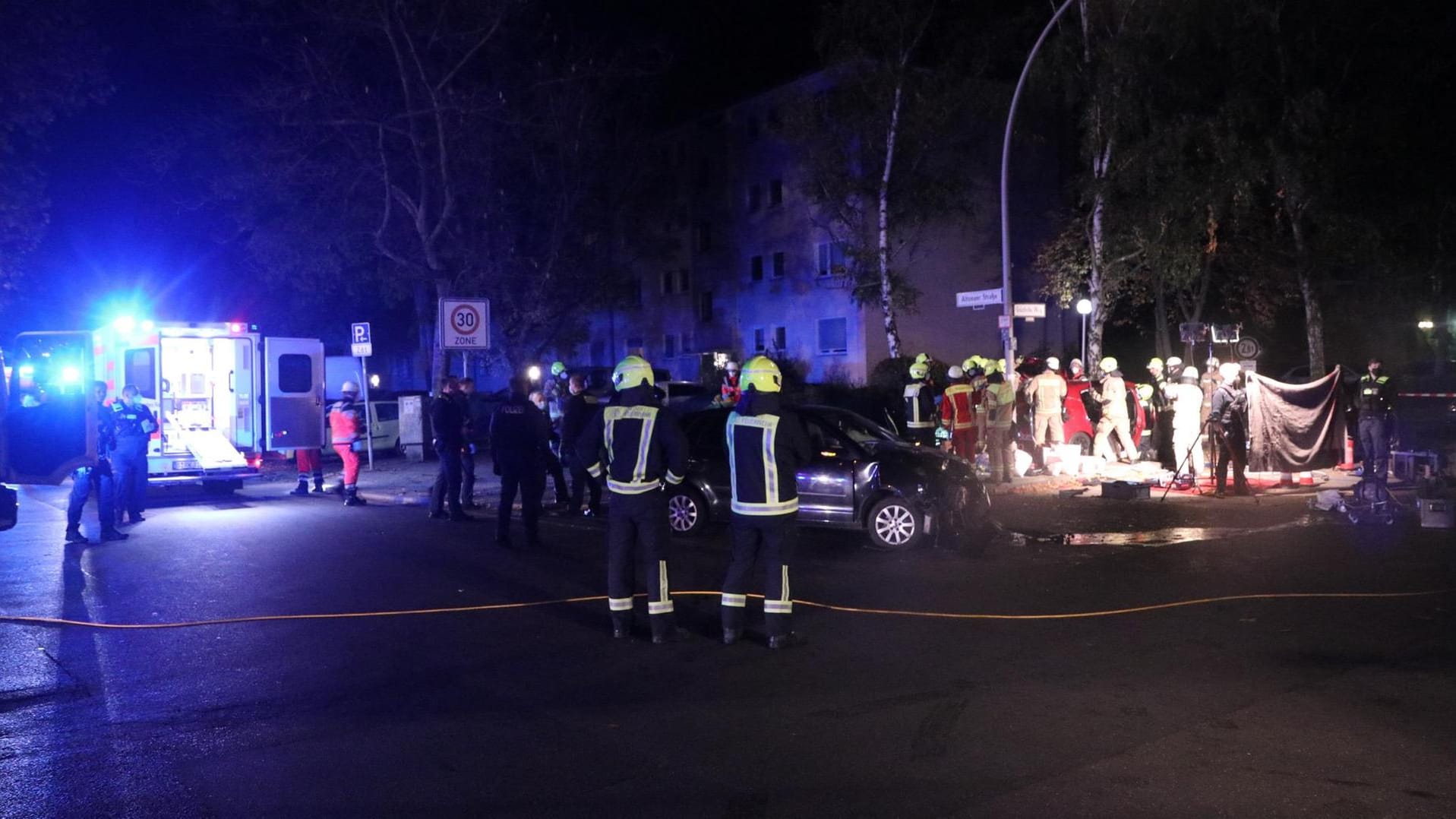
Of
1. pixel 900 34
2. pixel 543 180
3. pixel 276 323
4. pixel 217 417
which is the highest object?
pixel 900 34

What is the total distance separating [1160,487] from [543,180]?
20805mm

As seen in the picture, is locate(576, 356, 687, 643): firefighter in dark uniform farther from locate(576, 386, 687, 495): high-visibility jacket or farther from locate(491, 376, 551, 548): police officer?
locate(491, 376, 551, 548): police officer

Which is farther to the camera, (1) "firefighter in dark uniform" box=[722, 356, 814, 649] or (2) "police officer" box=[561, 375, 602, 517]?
(2) "police officer" box=[561, 375, 602, 517]

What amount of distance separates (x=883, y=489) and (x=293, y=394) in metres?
11.4

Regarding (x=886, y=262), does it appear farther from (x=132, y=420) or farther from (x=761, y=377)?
(x=761, y=377)

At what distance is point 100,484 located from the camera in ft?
45.1

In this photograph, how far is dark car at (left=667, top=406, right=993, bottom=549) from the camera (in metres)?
11.7

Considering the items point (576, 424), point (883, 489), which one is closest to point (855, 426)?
point (883, 489)

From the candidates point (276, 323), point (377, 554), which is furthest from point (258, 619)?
point (276, 323)

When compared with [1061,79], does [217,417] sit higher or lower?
lower

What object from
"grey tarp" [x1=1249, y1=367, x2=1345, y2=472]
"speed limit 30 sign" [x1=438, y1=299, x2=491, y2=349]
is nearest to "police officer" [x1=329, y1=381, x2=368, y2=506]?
"speed limit 30 sign" [x1=438, y1=299, x2=491, y2=349]

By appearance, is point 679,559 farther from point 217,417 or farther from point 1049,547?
point 217,417

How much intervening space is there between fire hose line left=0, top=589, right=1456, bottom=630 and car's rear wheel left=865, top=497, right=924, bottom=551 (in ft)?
8.67

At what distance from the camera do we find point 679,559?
1157 centimetres
